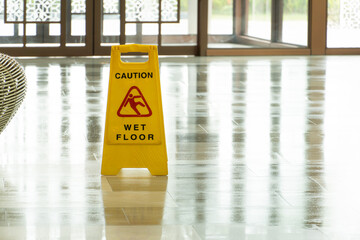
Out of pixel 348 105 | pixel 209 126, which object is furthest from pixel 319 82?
pixel 209 126

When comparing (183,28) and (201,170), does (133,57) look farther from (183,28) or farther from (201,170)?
(201,170)

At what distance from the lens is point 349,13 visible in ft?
53.3

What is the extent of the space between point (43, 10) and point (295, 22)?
5.07 meters

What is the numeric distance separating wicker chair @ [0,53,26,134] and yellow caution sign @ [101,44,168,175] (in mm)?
685

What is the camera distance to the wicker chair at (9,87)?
5660 mm

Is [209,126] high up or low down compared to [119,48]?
down

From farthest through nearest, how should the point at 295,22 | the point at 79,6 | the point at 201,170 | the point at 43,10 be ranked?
the point at 295,22 → the point at 79,6 → the point at 43,10 → the point at 201,170

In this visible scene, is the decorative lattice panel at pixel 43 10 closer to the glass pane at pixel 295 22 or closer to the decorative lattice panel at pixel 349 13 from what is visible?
the glass pane at pixel 295 22

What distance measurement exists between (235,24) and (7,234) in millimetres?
11734

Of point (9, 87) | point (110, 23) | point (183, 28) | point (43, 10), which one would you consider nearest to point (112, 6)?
point (110, 23)

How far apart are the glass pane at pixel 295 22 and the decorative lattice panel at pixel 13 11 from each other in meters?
5.26

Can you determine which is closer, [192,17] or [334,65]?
[334,65]

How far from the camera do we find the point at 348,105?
9.26m

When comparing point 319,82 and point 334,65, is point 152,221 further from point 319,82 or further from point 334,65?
point 334,65
